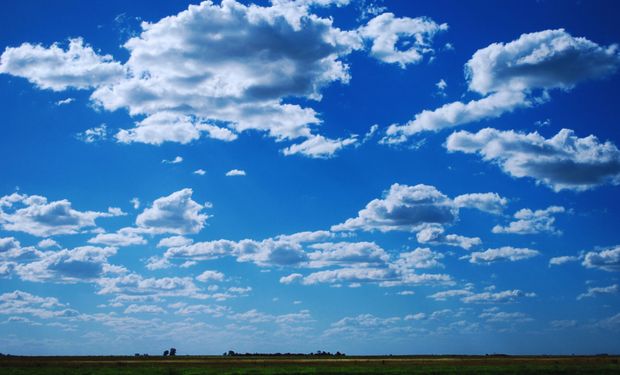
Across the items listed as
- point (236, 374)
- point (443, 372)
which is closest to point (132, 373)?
point (236, 374)

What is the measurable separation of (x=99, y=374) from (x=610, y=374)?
2432 inches

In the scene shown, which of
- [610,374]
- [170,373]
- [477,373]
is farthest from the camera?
[170,373]

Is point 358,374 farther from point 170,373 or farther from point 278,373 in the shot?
point 170,373

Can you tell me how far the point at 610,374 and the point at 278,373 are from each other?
39658mm

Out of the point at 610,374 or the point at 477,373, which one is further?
the point at 477,373

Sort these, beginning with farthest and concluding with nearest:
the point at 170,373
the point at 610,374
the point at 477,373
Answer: the point at 170,373, the point at 477,373, the point at 610,374

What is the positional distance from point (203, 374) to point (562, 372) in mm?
46043

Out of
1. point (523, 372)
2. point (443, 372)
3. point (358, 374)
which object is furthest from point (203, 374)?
point (523, 372)

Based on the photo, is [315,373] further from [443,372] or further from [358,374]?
[443,372]

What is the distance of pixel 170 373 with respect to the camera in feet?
259

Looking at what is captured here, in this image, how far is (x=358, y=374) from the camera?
71.4 metres

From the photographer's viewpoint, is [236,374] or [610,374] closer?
[610,374]

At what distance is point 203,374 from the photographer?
7538cm

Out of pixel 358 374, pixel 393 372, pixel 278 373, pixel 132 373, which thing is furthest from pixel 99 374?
pixel 393 372
